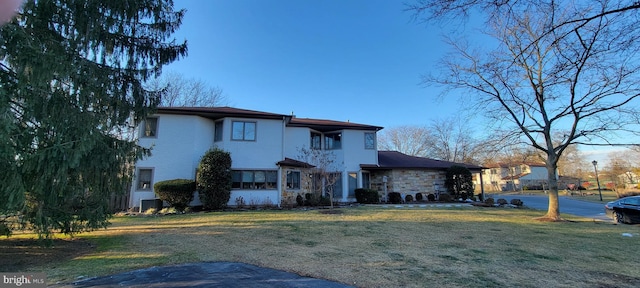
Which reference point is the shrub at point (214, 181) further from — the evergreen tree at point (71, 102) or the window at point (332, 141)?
the window at point (332, 141)

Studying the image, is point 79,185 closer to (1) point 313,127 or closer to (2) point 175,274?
(2) point 175,274

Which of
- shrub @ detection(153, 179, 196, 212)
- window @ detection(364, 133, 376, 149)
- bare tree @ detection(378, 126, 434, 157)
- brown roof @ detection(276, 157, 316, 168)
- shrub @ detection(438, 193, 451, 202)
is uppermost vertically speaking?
bare tree @ detection(378, 126, 434, 157)

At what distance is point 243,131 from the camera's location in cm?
1731

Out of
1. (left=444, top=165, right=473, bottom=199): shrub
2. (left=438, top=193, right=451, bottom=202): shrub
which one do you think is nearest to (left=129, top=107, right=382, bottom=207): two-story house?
(left=438, top=193, right=451, bottom=202): shrub

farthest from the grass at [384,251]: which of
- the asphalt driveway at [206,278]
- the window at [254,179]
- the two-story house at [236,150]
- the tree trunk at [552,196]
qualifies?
the window at [254,179]

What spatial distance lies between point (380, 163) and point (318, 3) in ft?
42.0

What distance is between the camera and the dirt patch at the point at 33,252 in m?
5.87

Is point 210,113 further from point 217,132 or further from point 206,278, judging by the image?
point 206,278

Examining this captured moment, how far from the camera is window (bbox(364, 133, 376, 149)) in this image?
21.3m

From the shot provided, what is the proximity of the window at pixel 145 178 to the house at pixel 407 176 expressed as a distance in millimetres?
12992

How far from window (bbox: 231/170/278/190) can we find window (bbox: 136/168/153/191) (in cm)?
429

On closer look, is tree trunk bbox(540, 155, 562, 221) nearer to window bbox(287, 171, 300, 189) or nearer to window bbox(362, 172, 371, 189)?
window bbox(362, 172, 371, 189)

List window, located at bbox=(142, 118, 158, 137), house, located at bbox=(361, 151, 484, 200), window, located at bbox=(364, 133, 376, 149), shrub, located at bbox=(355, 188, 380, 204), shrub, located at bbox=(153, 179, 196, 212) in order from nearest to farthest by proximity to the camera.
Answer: shrub, located at bbox=(153, 179, 196, 212) → window, located at bbox=(142, 118, 158, 137) → shrub, located at bbox=(355, 188, 380, 204) → window, located at bbox=(364, 133, 376, 149) → house, located at bbox=(361, 151, 484, 200)

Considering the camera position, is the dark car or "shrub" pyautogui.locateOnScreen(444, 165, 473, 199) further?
"shrub" pyautogui.locateOnScreen(444, 165, 473, 199)
